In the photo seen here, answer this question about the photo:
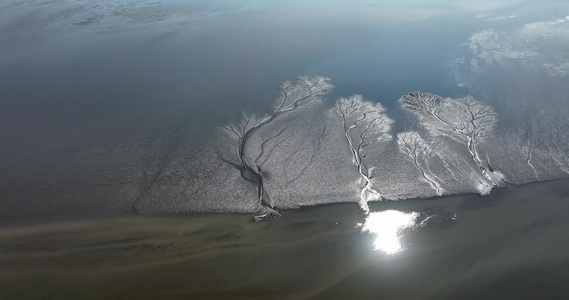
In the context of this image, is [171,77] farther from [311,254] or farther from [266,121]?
[311,254]

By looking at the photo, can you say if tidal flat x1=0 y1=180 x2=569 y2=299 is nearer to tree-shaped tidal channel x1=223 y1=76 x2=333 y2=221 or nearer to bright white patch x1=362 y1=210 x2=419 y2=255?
bright white patch x1=362 y1=210 x2=419 y2=255

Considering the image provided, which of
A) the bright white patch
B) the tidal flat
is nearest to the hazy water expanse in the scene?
the tidal flat

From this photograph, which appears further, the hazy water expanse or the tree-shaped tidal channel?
the hazy water expanse

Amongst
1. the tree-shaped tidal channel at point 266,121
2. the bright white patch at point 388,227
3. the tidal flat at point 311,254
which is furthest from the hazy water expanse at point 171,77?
the bright white patch at point 388,227

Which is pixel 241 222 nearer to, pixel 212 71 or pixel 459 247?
pixel 459 247

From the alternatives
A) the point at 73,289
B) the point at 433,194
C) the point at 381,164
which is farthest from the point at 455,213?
the point at 73,289
